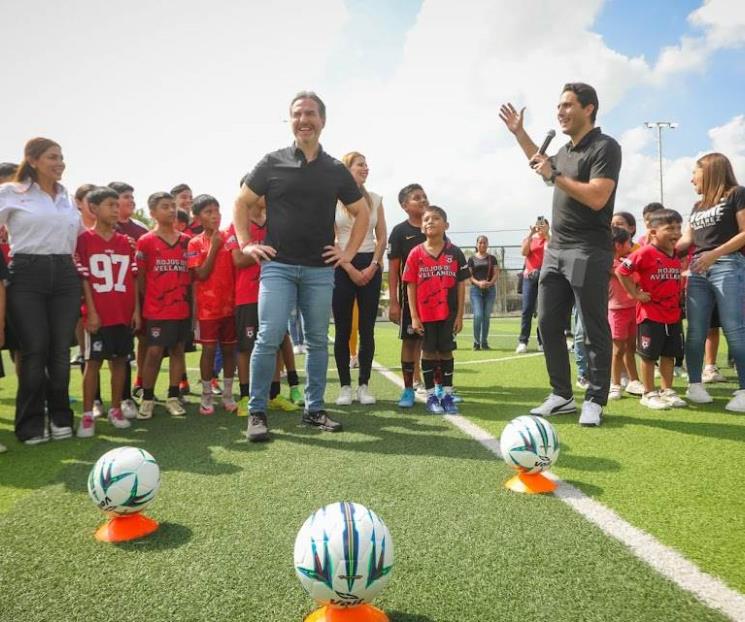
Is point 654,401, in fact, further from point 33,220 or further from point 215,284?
point 33,220

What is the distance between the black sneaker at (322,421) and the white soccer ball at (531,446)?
175 cm

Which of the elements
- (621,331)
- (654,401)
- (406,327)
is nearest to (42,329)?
(406,327)

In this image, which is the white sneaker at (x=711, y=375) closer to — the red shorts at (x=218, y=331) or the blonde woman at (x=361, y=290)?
the blonde woman at (x=361, y=290)

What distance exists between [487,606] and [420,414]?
3.32 meters

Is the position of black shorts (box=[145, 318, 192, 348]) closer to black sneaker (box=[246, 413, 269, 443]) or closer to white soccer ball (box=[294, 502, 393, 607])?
black sneaker (box=[246, 413, 269, 443])

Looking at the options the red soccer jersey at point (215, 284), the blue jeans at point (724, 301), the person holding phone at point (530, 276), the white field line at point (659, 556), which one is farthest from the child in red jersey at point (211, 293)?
the person holding phone at point (530, 276)

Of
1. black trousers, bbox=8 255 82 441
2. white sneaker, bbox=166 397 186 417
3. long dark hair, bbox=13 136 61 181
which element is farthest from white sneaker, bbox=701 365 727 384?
long dark hair, bbox=13 136 61 181

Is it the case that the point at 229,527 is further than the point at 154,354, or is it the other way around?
the point at 154,354

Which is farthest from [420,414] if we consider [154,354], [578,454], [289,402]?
[154,354]

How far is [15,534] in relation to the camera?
2639 millimetres

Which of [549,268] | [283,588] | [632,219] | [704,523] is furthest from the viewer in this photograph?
[632,219]

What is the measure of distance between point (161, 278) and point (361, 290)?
195 cm

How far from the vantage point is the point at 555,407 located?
496cm

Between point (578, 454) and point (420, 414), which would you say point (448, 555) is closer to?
point (578, 454)
